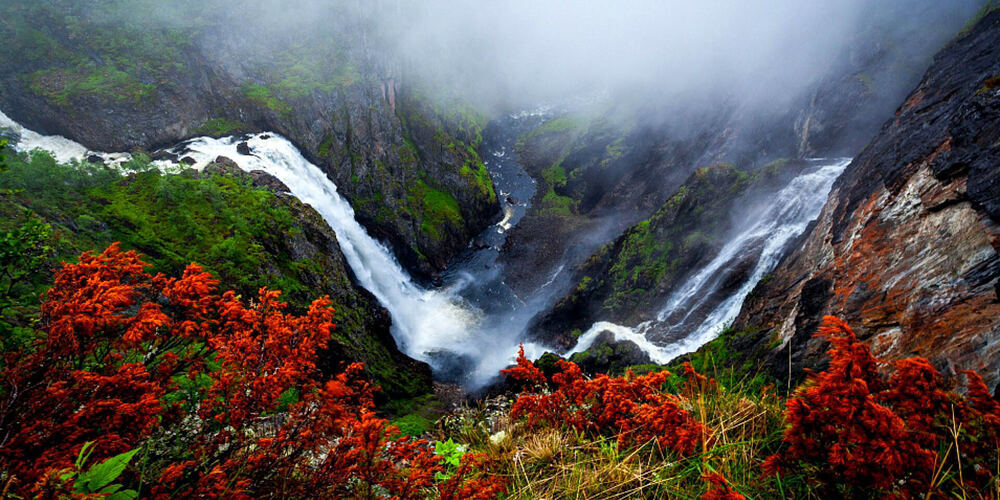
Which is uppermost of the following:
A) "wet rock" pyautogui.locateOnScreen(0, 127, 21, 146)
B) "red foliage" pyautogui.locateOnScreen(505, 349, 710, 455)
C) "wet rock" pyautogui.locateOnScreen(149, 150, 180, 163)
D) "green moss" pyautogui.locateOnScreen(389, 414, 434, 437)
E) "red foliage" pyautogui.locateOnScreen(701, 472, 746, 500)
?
"wet rock" pyautogui.locateOnScreen(0, 127, 21, 146)

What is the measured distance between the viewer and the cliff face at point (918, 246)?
19.4 feet

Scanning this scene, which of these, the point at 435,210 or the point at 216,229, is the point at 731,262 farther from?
the point at 216,229

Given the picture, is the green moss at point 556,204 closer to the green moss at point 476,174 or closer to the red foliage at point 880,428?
the green moss at point 476,174

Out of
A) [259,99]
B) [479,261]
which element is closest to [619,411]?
[479,261]

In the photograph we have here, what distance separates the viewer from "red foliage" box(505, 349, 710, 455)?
3.41 metres

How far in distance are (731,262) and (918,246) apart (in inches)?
508

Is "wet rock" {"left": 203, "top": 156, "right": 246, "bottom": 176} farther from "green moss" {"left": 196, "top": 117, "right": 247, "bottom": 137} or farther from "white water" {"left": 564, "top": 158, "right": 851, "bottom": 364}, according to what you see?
"white water" {"left": 564, "top": 158, "right": 851, "bottom": 364}

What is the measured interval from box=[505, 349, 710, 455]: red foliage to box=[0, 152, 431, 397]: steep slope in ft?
44.9

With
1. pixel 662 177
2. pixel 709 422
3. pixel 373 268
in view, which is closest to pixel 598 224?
pixel 662 177

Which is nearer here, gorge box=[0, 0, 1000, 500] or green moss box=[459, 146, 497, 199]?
gorge box=[0, 0, 1000, 500]

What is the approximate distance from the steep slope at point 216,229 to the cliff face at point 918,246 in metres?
16.8

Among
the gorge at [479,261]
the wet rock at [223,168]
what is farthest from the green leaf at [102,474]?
the wet rock at [223,168]

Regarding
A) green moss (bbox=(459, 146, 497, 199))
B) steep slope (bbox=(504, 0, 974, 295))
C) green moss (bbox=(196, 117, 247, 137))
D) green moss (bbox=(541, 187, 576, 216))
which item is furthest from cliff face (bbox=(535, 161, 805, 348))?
green moss (bbox=(196, 117, 247, 137))

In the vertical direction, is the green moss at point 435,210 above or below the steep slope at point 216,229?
above
